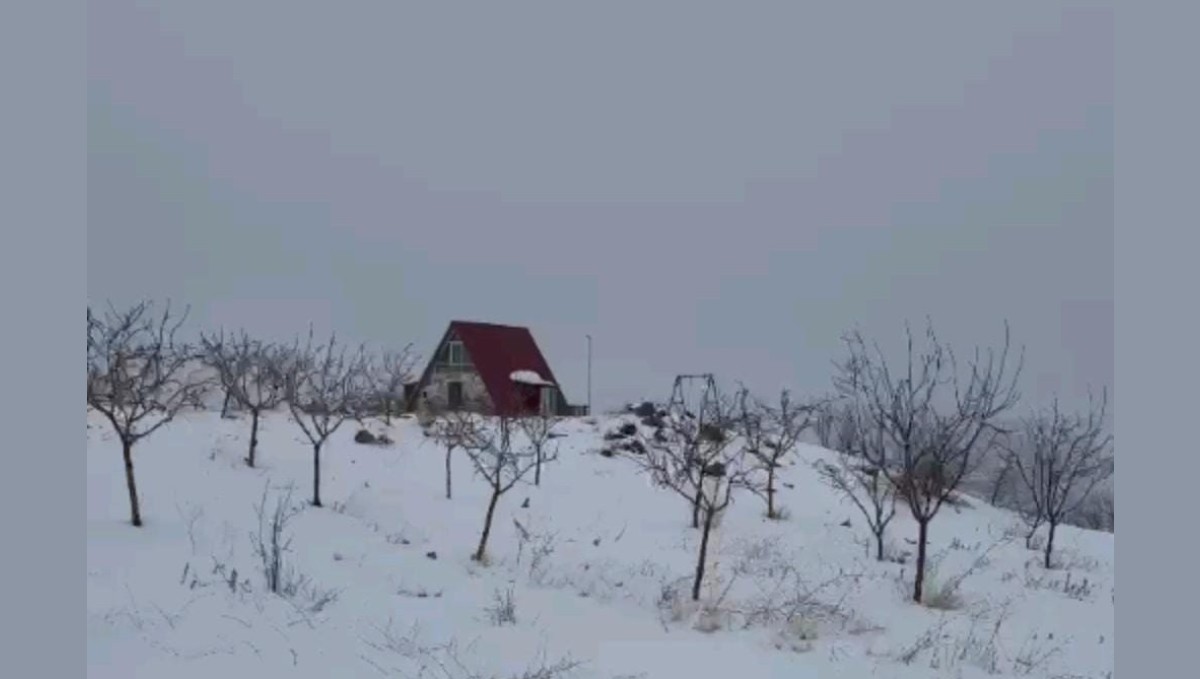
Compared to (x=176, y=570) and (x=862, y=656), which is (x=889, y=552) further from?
(x=176, y=570)

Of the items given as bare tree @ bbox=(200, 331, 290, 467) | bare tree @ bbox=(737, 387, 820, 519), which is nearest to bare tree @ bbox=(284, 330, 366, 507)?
bare tree @ bbox=(200, 331, 290, 467)

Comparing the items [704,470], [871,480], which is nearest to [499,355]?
[871,480]

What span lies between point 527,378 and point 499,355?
170cm

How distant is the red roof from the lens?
31625 mm

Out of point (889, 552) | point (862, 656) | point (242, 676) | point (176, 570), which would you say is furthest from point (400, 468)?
point (242, 676)

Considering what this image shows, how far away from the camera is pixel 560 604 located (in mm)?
8461

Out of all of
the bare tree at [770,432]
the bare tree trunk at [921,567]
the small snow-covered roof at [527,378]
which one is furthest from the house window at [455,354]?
the bare tree trunk at [921,567]

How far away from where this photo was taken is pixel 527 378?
32531mm

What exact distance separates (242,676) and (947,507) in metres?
19.5

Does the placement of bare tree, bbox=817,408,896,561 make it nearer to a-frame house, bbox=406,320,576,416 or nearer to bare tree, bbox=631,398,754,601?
bare tree, bbox=631,398,754,601

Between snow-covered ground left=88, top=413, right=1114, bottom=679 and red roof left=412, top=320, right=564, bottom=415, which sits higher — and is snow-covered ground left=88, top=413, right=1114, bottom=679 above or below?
below

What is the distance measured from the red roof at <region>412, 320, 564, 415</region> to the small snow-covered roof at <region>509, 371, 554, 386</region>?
21 centimetres

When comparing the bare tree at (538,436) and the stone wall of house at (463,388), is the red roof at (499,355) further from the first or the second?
the bare tree at (538,436)

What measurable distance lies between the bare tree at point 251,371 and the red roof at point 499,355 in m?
7.86
